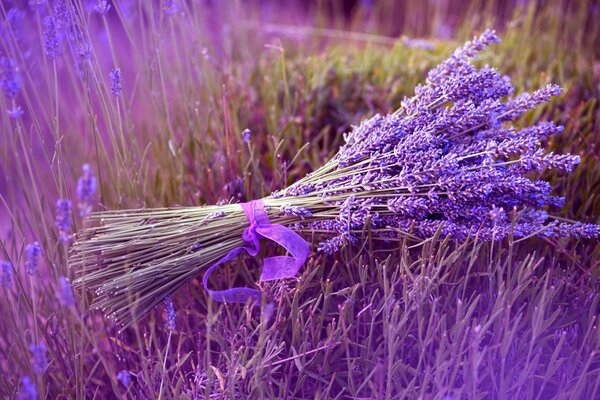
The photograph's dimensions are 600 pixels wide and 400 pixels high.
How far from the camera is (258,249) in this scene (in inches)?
55.5

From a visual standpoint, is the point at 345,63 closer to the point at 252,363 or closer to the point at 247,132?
the point at 247,132

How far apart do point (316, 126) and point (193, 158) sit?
542mm

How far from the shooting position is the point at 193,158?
2.10 metres

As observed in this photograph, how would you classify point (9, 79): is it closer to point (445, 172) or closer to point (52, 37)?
point (52, 37)

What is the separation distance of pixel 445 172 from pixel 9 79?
0.96 m

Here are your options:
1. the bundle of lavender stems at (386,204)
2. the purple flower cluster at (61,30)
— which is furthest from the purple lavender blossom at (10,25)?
the bundle of lavender stems at (386,204)

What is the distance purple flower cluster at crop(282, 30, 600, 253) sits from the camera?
1.32m

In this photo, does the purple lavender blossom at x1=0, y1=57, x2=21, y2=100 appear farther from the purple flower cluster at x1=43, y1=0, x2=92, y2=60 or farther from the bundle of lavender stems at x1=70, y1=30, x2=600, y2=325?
the bundle of lavender stems at x1=70, y1=30, x2=600, y2=325

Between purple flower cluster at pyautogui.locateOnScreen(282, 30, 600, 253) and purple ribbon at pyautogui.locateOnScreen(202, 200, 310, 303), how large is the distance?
0.07 meters

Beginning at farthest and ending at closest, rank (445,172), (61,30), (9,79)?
(61,30), (445,172), (9,79)

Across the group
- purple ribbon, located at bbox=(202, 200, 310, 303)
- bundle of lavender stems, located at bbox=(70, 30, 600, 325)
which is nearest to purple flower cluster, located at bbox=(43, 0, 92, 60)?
bundle of lavender stems, located at bbox=(70, 30, 600, 325)

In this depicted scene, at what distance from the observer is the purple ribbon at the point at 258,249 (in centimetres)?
136

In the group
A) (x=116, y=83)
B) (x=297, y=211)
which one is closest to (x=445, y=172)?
(x=297, y=211)

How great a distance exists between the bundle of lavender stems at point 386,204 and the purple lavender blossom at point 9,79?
0.35 meters
